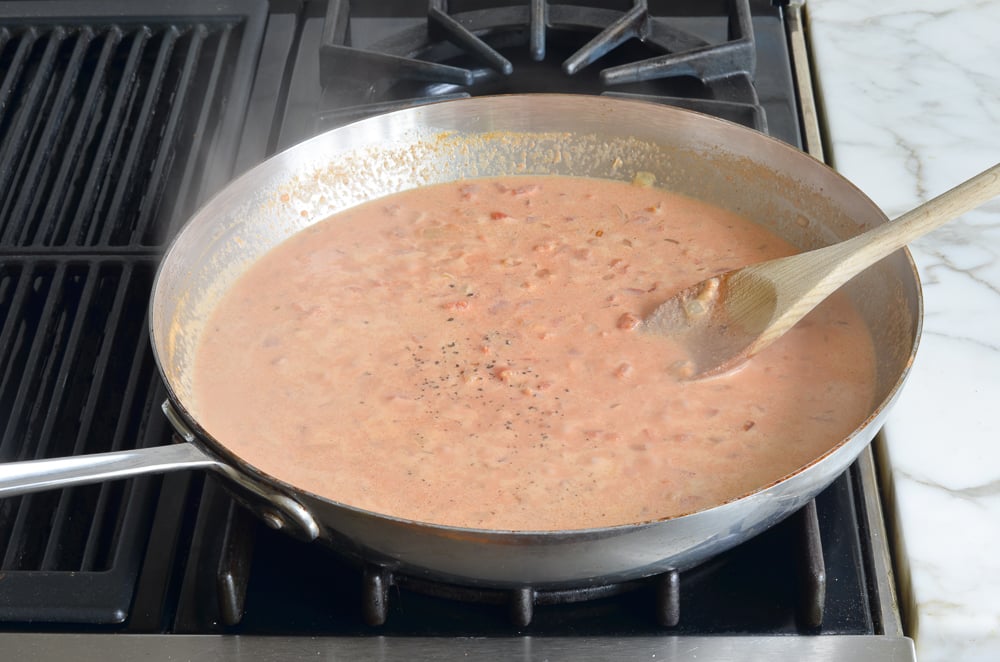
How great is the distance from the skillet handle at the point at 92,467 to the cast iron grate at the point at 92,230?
0.17 metres

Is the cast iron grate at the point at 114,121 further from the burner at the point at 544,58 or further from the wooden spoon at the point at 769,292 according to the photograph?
the wooden spoon at the point at 769,292

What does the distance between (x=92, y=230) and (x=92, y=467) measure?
58 centimetres

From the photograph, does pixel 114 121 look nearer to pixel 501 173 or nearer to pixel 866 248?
pixel 501 173

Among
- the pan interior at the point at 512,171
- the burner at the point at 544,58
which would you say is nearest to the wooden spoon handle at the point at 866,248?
the pan interior at the point at 512,171

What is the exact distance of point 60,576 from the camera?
3.07ft

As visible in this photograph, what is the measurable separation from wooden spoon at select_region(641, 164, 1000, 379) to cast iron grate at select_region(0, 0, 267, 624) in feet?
1.80

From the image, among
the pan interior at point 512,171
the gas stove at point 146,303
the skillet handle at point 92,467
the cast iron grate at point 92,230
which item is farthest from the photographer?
the pan interior at point 512,171

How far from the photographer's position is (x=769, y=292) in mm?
1076

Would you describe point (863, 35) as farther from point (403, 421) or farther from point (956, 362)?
point (403, 421)

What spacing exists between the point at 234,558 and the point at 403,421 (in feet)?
0.70

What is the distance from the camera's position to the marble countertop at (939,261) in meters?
0.94

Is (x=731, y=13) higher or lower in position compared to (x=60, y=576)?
higher

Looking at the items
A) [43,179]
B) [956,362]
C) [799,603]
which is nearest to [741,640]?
[799,603]

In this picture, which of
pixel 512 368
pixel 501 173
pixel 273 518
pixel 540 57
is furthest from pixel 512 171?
pixel 273 518
